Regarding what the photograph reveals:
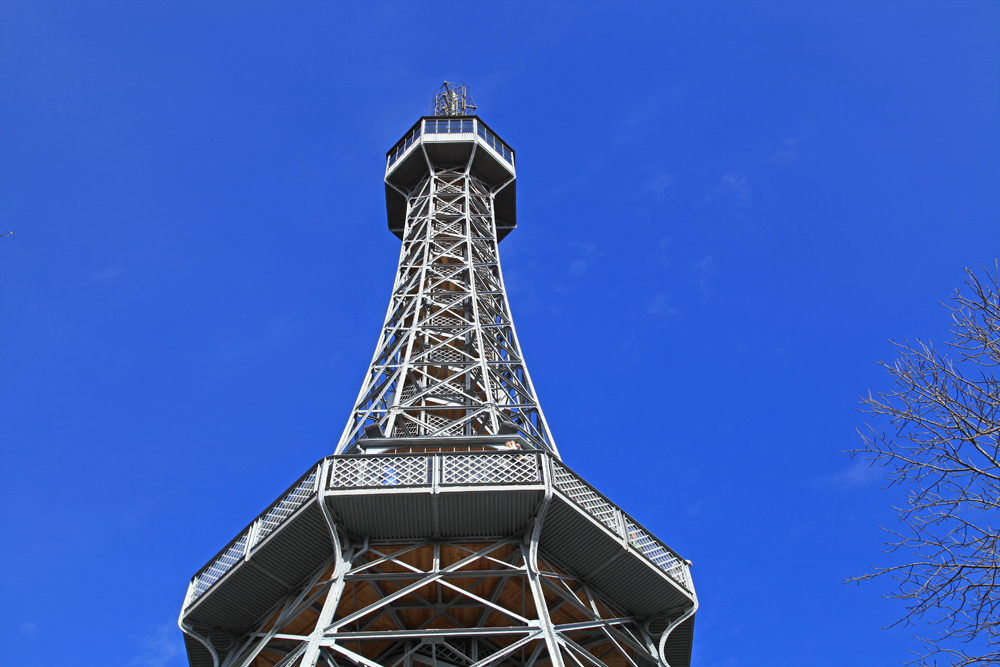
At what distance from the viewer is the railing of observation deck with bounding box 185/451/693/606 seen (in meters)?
18.9

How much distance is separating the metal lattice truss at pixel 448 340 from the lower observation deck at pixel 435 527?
3.88 m

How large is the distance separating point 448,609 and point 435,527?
96.1 inches

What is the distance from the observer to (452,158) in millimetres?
43031

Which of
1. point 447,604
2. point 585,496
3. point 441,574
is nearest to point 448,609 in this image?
point 447,604

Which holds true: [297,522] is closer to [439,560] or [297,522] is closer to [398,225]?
[439,560]

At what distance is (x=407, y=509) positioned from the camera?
742 inches

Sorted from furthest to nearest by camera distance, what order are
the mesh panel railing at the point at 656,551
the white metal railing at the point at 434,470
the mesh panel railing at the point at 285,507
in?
1. the mesh panel railing at the point at 656,551
2. the mesh panel railing at the point at 285,507
3. the white metal railing at the point at 434,470

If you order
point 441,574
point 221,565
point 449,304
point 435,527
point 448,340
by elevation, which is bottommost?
point 441,574

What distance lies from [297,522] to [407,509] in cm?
258

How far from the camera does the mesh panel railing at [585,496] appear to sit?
1955 cm

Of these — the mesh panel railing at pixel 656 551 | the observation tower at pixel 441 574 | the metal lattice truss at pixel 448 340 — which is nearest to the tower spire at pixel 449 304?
the metal lattice truss at pixel 448 340

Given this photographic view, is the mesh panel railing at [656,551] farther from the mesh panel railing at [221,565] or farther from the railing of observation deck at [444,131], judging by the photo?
the railing of observation deck at [444,131]

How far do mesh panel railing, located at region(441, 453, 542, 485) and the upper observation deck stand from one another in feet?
83.8

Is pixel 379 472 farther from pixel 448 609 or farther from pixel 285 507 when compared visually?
pixel 448 609
